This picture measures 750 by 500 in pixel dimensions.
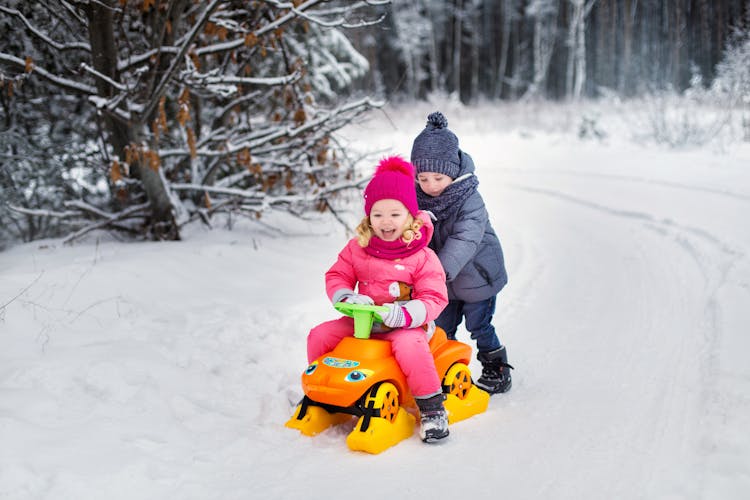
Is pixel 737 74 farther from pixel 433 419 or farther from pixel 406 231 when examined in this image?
pixel 433 419

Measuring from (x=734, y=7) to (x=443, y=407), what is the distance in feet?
32.9

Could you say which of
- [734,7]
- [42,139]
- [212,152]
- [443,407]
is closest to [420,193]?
[443,407]

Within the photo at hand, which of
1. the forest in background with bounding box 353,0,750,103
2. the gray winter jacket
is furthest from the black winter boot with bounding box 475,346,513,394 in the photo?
the forest in background with bounding box 353,0,750,103

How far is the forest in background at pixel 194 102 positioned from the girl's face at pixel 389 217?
238 cm

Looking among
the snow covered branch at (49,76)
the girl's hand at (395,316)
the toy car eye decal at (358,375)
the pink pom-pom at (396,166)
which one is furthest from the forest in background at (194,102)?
the toy car eye decal at (358,375)

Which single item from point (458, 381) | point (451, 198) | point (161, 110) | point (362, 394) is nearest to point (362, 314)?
point (362, 394)

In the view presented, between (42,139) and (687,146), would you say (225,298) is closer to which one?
(42,139)

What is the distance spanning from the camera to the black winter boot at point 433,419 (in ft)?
10.4

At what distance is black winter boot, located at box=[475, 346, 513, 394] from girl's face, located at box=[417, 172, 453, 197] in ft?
3.34

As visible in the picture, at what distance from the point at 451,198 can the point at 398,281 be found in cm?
61

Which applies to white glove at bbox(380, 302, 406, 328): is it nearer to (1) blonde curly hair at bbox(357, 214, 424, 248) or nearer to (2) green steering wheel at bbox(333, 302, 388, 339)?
(2) green steering wheel at bbox(333, 302, 388, 339)

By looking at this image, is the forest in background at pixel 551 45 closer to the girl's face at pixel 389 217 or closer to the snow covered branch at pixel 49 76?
the snow covered branch at pixel 49 76

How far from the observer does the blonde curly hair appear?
3.29 m

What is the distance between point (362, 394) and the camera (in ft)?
10.4
